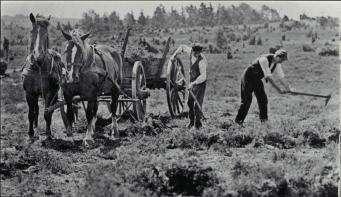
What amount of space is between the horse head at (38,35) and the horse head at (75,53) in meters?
0.38

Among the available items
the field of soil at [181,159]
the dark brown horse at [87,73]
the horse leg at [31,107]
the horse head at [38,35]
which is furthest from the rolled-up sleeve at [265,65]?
the horse leg at [31,107]

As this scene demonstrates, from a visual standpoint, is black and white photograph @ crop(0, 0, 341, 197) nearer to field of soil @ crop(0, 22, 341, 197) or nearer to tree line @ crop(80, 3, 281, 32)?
field of soil @ crop(0, 22, 341, 197)

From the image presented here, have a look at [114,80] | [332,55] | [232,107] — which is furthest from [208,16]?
[114,80]

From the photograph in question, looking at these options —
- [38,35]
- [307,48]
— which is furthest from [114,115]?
[307,48]

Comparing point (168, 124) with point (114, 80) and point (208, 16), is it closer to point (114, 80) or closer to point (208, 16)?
point (114, 80)

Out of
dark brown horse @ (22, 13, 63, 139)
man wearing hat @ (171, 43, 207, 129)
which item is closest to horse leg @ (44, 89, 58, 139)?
dark brown horse @ (22, 13, 63, 139)

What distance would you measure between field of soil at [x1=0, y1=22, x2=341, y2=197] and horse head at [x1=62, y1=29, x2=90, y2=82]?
1410 millimetres

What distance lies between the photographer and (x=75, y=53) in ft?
30.9

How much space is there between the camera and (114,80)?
10.8 meters

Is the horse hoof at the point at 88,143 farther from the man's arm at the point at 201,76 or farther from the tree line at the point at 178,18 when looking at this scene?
the tree line at the point at 178,18

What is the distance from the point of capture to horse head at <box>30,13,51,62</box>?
9.27m

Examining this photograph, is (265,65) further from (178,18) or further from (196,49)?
(178,18)

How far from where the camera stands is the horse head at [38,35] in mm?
9273

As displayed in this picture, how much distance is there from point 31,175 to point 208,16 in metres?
62.0
